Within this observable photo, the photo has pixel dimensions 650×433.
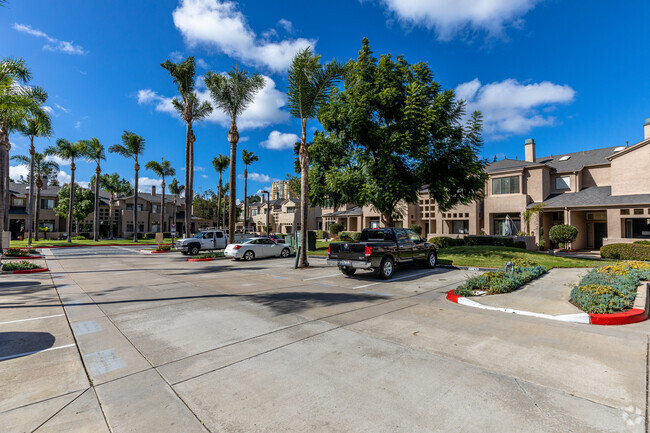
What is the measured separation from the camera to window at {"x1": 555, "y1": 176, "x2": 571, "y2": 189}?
2767 cm

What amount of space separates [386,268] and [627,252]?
55.0 ft

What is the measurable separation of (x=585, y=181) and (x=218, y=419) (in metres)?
34.2

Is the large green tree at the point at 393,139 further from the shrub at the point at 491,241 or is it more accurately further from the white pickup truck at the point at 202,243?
the white pickup truck at the point at 202,243

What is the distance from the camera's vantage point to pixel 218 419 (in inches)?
123

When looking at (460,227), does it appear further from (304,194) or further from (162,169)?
(162,169)

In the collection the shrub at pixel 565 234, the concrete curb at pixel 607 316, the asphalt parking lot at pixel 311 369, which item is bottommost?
the asphalt parking lot at pixel 311 369

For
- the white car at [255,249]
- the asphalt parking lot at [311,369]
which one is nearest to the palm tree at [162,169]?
the white car at [255,249]

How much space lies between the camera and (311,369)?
422 centimetres

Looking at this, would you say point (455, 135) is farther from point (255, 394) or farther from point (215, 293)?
point (255, 394)

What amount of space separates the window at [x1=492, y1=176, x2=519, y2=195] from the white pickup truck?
80.5 feet

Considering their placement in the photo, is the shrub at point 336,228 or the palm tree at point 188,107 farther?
the shrub at point 336,228

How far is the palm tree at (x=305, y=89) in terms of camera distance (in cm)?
1516

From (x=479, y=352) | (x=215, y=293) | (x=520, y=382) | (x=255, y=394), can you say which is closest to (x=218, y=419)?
(x=255, y=394)

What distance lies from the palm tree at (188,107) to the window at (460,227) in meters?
24.9
